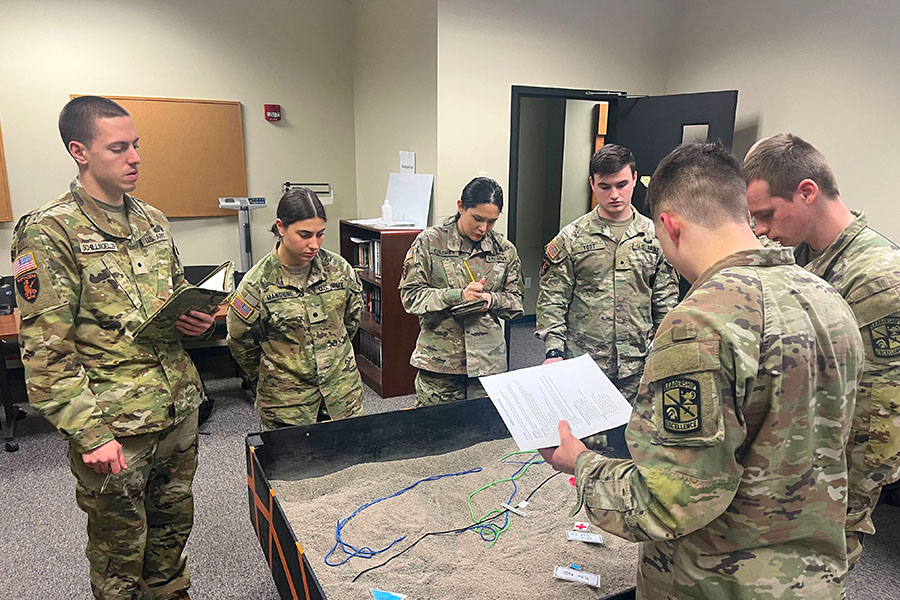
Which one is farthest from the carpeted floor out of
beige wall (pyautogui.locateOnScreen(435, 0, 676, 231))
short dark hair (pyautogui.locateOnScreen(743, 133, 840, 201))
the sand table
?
beige wall (pyautogui.locateOnScreen(435, 0, 676, 231))

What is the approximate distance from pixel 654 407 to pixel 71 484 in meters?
3.10

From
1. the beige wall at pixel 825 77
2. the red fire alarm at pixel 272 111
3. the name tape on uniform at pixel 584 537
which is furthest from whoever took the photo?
the red fire alarm at pixel 272 111

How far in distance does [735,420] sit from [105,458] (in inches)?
60.3

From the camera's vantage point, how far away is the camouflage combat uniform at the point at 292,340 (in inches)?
81.2

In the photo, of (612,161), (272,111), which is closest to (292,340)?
(612,161)

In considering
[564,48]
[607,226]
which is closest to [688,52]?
[564,48]

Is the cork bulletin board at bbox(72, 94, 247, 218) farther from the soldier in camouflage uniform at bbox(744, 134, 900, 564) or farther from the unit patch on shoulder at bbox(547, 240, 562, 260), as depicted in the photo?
the soldier in camouflage uniform at bbox(744, 134, 900, 564)

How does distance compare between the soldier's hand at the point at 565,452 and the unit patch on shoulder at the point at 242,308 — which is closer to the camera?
the soldier's hand at the point at 565,452

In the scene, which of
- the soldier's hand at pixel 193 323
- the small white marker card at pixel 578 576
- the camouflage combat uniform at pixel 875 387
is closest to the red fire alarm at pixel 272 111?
the soldier's hand at pixel 193 323

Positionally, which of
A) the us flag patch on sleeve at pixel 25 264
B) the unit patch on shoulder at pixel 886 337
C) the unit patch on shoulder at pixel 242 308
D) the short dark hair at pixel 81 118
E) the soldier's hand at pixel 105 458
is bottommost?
the soldier's hand at pixel 105 458

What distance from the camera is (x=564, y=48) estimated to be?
14.8 feet

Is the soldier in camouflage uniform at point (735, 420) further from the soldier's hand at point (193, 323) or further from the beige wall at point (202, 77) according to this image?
the beige wall at point (202, 77)

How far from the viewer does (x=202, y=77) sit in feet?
15.1

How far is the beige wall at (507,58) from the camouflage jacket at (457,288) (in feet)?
6.00
